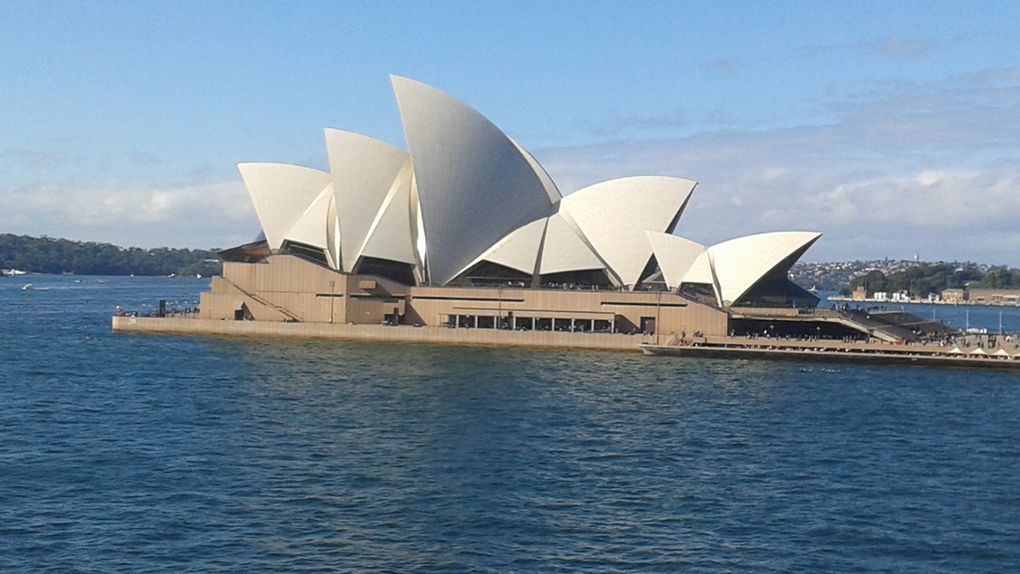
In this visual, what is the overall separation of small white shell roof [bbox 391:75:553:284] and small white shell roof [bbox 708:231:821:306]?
11.2 m

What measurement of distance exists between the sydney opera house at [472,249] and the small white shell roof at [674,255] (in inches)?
3.0

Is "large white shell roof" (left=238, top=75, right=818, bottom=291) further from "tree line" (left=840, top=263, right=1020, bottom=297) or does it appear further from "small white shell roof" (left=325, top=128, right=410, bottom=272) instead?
"tree line" (left=840, top=263, right=1020, bottom=297)

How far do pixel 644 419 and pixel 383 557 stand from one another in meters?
15.2

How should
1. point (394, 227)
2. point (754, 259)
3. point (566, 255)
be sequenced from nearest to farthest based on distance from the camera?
point (754, 259) < point (394, 227) < point (566, 255)

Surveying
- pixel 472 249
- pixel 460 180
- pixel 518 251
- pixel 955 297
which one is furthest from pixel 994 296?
pixel 460 180

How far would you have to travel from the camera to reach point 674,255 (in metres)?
56.2

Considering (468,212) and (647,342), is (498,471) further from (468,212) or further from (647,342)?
(468,212)

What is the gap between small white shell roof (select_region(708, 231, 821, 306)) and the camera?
54125 mm

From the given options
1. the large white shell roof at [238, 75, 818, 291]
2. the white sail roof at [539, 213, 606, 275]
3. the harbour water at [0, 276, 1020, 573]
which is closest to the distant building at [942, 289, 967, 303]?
the large white shell roof at [238, 75, 818, 291]

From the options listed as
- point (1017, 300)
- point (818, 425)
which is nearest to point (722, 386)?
point (818, 425)

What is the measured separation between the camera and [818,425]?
30188 millimetres

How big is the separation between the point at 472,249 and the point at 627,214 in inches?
356

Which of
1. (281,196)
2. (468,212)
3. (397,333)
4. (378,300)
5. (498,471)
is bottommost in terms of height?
(498,471)

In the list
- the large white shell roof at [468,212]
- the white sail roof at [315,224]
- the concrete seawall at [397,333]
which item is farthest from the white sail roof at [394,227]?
the concrete seawall at [397,333]
